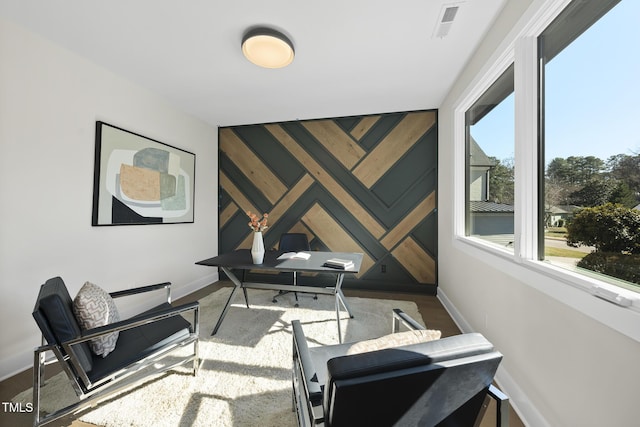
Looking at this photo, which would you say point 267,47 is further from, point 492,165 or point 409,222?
point 409,222

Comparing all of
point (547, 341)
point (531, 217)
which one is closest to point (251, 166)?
point (531, 217)

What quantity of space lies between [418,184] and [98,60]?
3.91 meters

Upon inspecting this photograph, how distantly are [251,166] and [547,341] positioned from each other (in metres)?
3.93

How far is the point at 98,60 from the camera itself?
7.56 feet

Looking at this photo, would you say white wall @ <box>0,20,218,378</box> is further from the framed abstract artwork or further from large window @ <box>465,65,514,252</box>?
large window @ <box>465,65,514,252</box>

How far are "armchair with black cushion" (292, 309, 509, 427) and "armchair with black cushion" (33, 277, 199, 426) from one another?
1163 mm

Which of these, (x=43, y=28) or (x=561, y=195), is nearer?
(x=561, y=195)

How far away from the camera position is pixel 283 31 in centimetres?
194

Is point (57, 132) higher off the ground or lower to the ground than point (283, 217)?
higher

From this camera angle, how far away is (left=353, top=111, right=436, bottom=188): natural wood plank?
3.50m

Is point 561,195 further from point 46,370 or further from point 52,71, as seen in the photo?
point 52,71

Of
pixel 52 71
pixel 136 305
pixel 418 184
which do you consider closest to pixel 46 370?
pixel 136 305

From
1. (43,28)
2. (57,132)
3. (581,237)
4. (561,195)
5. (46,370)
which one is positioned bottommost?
(46,370)

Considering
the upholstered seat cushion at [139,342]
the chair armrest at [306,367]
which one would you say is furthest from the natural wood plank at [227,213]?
the chair armrest at [306,367]
